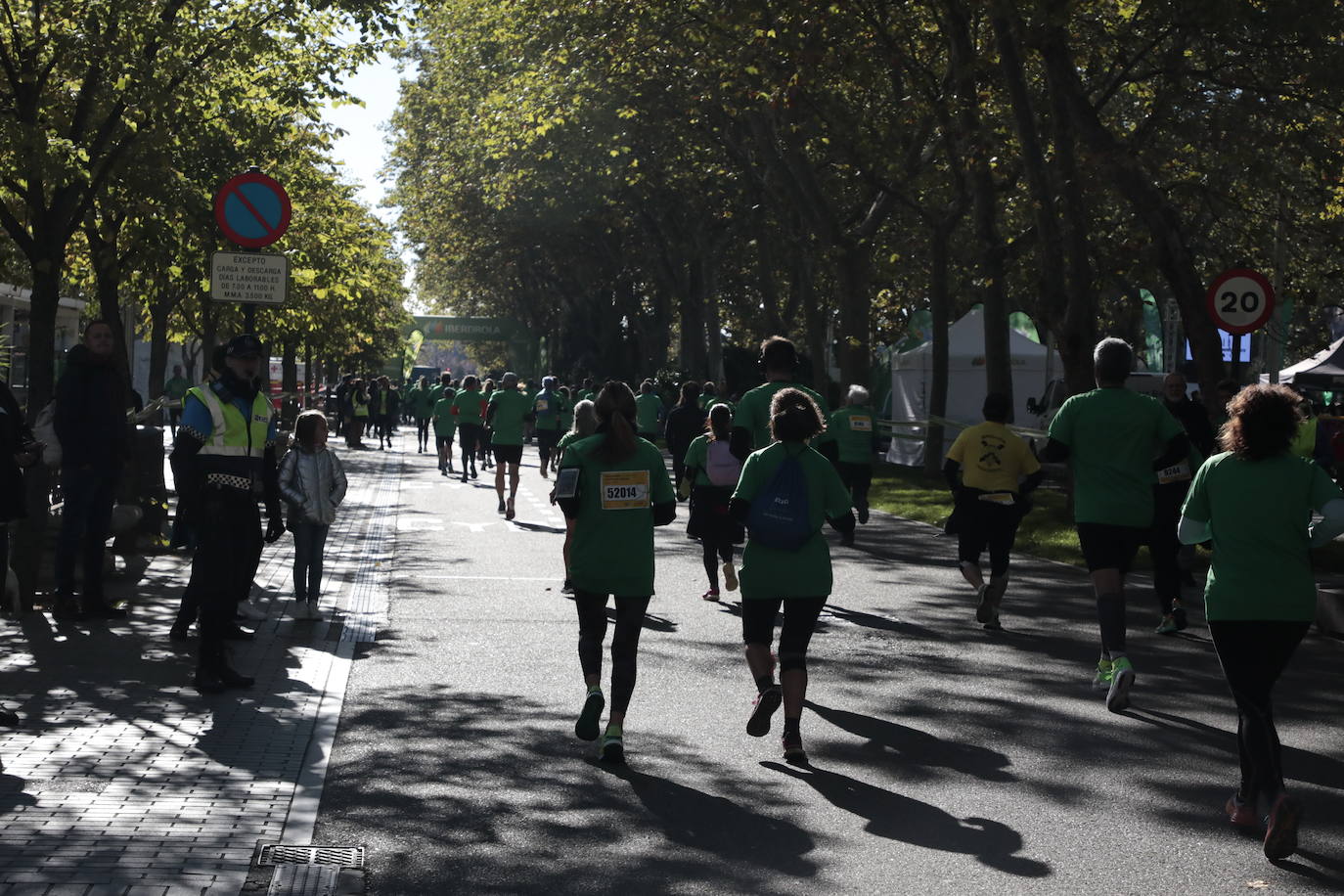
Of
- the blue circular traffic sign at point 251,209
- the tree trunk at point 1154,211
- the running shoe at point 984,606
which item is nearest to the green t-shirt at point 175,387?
the tree trunk at point 1154,211

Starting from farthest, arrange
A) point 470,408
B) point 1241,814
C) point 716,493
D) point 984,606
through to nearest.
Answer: point 470,408
point 716,493
point 984,606
point 1241,814

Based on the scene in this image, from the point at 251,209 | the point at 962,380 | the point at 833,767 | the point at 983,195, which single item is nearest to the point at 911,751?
the point at 833,767

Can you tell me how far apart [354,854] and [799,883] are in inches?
55.2

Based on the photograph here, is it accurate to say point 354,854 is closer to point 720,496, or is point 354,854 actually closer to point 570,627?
point 570,627

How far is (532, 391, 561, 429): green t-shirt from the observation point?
27.3 metres

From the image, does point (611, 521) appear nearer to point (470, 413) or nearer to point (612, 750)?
point (612, 750)

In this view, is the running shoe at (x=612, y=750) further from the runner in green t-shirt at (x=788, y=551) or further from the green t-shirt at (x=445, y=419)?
the green t-shirt at (x=445, y=419)

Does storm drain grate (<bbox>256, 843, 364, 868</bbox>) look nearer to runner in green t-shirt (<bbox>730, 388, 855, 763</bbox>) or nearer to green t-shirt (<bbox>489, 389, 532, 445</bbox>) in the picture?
runner in green t-shirt (<bbox>730, 388, 855, 763</bbox>)

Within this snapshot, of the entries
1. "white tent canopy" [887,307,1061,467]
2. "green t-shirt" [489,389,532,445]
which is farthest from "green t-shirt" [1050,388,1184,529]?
"white tent canopy" [887,307,1061,467]

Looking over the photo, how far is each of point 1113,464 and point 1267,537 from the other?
114 inches

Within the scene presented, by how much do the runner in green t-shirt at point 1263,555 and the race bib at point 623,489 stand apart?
7.77 ft

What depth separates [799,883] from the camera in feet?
18.8

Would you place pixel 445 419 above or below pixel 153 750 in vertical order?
above

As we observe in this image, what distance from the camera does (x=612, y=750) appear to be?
7578 mm
